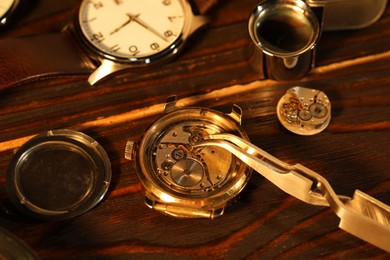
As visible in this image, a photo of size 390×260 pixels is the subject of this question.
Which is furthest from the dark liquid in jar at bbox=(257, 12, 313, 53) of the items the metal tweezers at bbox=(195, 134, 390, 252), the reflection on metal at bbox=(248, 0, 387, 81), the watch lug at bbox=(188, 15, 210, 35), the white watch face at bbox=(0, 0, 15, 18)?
the white watch face at bbox=(0, 0, 15, 18)

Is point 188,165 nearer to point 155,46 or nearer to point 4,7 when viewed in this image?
point 155,46

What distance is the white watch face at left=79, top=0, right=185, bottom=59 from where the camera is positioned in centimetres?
112

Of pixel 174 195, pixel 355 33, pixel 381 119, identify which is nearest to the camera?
pixel 174 195

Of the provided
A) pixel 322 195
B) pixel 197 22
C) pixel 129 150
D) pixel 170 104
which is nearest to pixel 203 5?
pixel 197 22

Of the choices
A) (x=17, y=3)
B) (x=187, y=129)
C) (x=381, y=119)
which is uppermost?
(x=17, y=3)

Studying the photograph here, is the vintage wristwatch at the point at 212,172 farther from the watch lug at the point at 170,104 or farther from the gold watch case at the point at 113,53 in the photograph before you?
the gold watch case at the point at 113,53

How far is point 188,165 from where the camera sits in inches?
38.9

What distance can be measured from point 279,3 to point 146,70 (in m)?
0.27

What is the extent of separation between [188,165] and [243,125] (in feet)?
0.47

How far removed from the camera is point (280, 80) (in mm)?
1112

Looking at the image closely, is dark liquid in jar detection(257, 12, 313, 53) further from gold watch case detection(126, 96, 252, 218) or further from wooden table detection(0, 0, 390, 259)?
gold watch case detection(126, 96, 252, 218)

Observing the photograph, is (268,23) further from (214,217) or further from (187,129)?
(214,217)

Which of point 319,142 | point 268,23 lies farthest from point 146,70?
point 319,142

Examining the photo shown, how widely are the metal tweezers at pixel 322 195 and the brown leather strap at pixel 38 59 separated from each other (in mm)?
338
